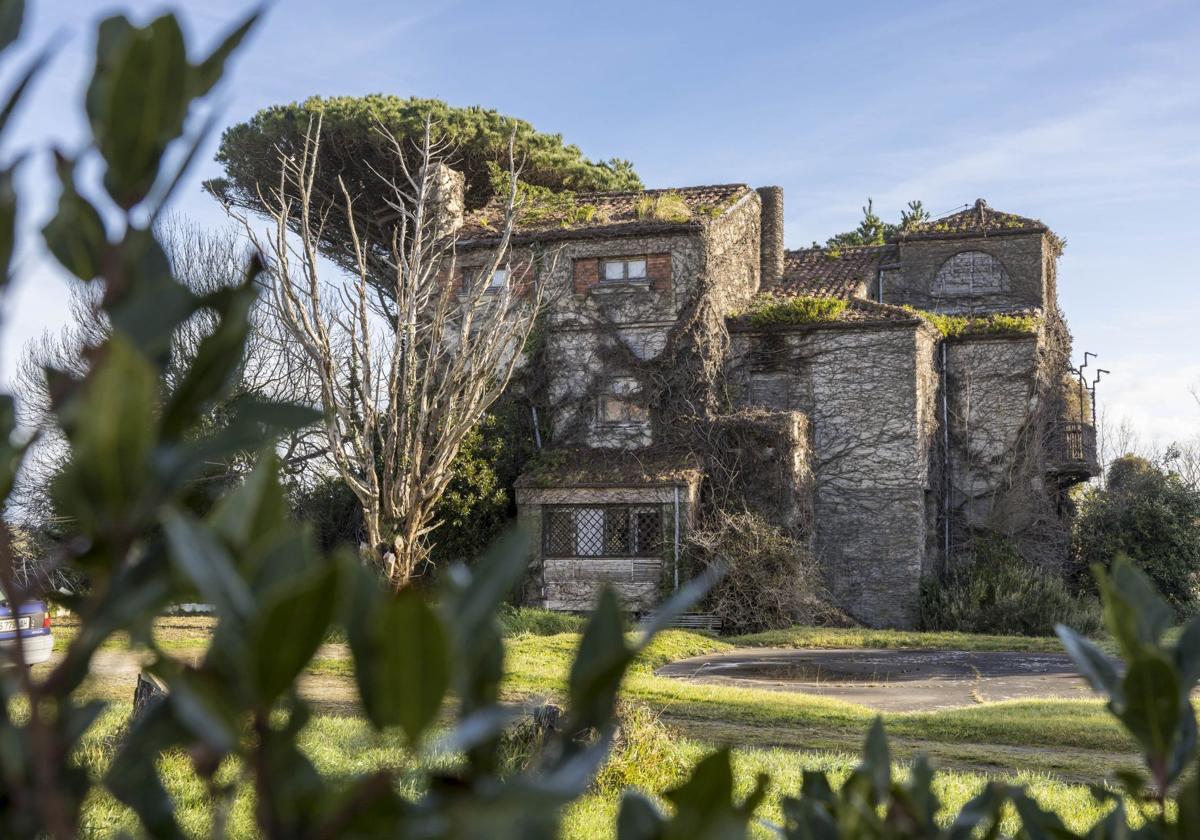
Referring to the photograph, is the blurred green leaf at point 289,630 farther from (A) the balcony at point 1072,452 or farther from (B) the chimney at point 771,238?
(B) the chimney at point 771,238

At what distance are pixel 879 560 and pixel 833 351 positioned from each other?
407cm

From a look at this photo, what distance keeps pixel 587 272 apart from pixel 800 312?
4.17 meters

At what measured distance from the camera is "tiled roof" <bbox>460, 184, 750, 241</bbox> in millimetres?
22391

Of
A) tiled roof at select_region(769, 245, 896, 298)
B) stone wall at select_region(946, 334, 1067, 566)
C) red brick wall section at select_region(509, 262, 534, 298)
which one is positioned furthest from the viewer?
tiled roof at select_region(769, 245, 896, 298)

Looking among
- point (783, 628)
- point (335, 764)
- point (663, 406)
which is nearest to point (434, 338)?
point (663, 406)

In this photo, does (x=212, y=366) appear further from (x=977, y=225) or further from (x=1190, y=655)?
(x=977, y=225)

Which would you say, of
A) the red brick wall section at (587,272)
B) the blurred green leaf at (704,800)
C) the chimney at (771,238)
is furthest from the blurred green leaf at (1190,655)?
the chimney at (771,238)

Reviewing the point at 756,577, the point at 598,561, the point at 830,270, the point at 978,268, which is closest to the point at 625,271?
the point at 598,561

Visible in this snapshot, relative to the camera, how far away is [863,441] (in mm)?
22938

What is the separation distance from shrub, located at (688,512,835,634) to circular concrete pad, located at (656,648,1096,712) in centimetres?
242

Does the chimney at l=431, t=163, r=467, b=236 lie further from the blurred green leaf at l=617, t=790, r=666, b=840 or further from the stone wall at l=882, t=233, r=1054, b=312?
the blurred green leaf at l=617, t=790, r=666, b=840

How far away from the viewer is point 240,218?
15.6 m

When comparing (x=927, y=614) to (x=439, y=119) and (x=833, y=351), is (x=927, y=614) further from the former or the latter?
(x=439, y=119)

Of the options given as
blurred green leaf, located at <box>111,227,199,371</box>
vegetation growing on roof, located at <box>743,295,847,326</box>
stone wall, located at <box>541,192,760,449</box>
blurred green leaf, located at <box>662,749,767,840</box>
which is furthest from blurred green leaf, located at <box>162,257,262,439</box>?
vegetation growing on roof, located at <box>743,295,847,326</box>
